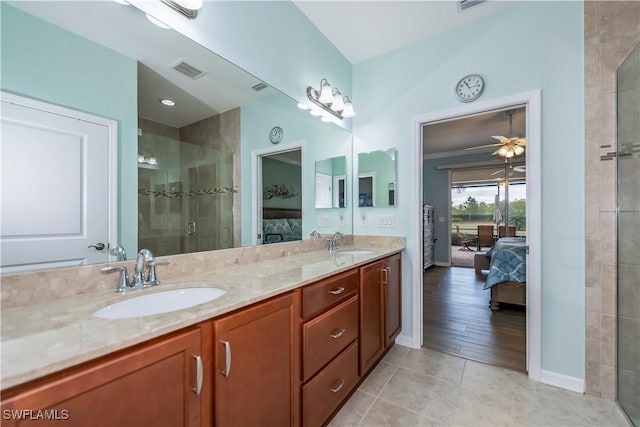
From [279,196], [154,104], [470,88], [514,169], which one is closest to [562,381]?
[470,88]

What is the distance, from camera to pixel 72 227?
974 millimetres

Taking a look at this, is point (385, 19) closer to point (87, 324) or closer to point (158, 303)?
point (158, 303)

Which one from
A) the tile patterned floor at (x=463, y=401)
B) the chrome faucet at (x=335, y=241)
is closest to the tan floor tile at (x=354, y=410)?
the tile patterned floor at (x=463, y=401)

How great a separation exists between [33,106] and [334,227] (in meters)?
2.03

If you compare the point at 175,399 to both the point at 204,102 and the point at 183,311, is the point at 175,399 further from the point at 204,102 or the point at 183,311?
the point at 204,102

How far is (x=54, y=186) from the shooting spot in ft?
3.01

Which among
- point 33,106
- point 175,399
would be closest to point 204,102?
point 33,106

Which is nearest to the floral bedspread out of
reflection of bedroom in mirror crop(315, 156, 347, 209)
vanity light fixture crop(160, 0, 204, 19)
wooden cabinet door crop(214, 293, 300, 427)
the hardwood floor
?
the hardwood floor

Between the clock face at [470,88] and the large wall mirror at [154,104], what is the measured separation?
150cm

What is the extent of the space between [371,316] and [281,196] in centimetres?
105

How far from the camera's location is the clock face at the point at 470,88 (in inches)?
81.8

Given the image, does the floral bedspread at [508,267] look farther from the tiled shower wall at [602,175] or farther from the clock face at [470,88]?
the clock face at [470,88]

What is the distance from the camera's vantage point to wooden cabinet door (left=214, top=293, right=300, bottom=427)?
85 centimetres

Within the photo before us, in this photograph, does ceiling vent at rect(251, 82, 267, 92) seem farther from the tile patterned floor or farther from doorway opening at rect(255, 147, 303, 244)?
the tile patterned floor
